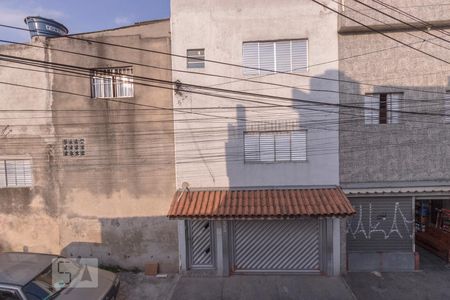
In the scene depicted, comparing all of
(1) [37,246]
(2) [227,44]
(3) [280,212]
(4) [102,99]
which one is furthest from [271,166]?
(1) [37,246]

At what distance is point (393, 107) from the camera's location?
8078mm

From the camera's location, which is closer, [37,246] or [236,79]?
[236,79]

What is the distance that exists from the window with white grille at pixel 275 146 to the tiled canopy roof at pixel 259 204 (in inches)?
36.8

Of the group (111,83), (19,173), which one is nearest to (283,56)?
(111,83)

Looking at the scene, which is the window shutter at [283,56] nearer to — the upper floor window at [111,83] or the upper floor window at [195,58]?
the upper floor window at [195,58]

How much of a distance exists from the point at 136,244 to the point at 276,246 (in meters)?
4.10

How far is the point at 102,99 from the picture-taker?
8.41 m

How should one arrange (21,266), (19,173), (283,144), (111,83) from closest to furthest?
(21,266) → (283,144) → (111,83) → (19,173)

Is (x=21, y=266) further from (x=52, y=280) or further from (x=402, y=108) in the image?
(x=402, y=108)

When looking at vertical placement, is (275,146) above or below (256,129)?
below

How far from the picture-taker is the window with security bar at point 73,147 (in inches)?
337

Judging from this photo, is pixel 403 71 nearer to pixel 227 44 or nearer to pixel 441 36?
pixel 441 36

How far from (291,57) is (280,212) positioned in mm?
4289

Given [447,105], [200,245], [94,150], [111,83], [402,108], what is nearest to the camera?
[447,105]
